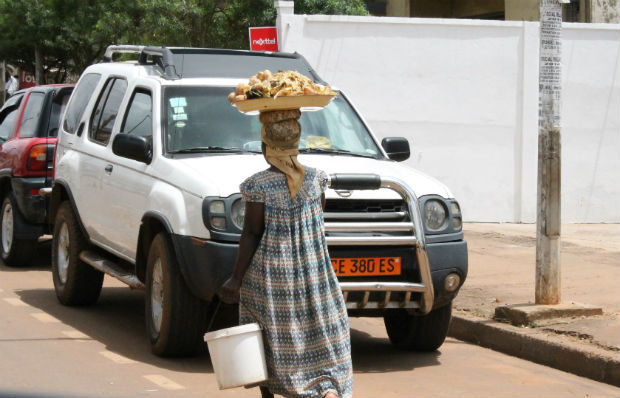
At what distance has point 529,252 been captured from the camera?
503 inches

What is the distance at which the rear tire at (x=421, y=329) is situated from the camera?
25.9 feet

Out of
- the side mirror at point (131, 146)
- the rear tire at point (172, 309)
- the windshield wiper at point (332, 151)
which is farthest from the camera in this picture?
the windshield wiper at point (332, 151)

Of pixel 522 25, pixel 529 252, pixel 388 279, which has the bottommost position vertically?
pixel 529 252

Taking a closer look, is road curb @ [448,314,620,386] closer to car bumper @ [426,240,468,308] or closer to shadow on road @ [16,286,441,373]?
shadow on road @ [16,286,441,373]

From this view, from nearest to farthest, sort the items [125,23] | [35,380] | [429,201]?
1. [35,380]
2. [429,201]
3. [125,23]

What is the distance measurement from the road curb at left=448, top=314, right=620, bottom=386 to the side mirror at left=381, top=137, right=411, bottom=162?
1393mm

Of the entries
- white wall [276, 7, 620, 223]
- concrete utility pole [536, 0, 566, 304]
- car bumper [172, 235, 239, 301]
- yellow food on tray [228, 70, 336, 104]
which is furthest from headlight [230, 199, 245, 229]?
white wall [276, 7, 620, 223]

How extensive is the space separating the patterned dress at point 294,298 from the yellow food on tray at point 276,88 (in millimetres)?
392

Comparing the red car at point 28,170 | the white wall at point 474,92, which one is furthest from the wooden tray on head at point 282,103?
the white wall at point 474,92

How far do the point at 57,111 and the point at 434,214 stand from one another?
19.6 feet

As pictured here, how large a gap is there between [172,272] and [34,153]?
493 centimetres

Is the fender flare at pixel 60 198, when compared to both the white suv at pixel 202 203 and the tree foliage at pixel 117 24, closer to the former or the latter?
the white suv at pixel 202 203

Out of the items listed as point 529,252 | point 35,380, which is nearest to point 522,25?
point 529,252

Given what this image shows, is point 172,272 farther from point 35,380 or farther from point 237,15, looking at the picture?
point 237,15
